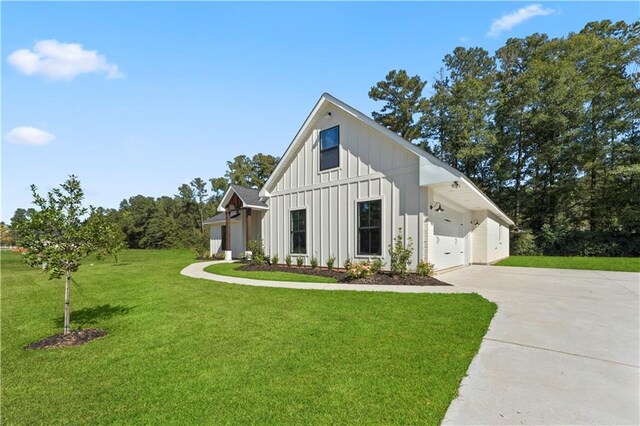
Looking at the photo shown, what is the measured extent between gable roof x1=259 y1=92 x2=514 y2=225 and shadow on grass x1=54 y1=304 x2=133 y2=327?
27.8 ft

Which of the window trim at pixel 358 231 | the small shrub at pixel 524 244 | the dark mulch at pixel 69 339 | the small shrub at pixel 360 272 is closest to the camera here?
the dark mulch at pixel 69 339

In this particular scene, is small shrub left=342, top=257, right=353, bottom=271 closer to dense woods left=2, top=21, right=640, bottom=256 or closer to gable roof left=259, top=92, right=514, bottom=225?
gable roof left=259, top=92, right=514, bottom=225

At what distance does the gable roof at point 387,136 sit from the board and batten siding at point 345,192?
21 cm

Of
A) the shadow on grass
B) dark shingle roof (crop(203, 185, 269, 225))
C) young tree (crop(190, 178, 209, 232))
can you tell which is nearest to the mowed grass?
the shadow on grass

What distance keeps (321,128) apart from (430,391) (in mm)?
11215

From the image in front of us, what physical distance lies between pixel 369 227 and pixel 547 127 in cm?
2109

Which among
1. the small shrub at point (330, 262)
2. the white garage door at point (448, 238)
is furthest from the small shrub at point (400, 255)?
the small shrub at point (330, 262)

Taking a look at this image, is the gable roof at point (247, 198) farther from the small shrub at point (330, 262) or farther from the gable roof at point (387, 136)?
the small shrub at point (330, 262)

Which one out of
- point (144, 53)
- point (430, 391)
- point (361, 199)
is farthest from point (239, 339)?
point (144, 53)

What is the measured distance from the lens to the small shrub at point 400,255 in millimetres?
9422

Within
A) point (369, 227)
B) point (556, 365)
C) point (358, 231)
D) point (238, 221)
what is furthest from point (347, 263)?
point (238, 221)

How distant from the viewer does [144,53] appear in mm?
8703

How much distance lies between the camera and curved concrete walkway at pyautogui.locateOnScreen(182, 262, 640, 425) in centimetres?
240

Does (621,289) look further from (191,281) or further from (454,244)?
(191,281)
